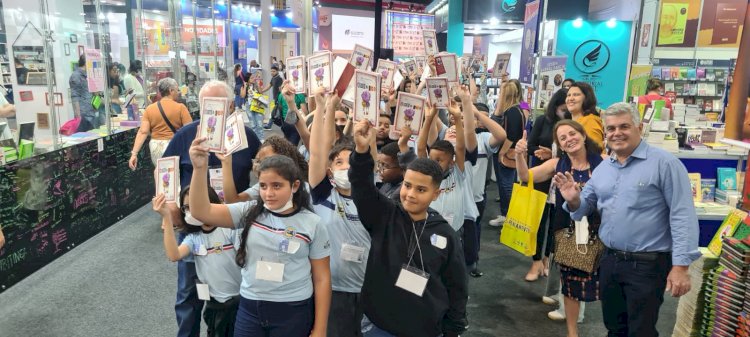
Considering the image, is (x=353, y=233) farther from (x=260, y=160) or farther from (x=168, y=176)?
(x=168, y=176)

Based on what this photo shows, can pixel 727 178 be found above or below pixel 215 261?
above

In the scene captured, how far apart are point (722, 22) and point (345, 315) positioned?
12.7m

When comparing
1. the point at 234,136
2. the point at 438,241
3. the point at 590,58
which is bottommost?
the point at 438,241

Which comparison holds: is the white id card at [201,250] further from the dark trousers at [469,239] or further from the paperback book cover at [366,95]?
the dark trousers at [469,239]

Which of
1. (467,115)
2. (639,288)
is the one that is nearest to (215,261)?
(467,115)

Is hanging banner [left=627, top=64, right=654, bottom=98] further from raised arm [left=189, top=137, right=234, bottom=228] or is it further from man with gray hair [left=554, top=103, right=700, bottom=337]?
raised arm [left=189, top=137, right=234, bottom=228]

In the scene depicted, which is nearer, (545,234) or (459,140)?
(459,140)

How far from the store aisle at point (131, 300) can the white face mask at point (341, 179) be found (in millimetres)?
1772

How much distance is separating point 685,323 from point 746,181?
0.96 metres

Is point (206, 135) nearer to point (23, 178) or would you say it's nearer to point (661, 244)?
point (661, 244)

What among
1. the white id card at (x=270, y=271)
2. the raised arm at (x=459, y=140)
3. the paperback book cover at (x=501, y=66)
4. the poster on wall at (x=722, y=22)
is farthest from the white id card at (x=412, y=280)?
the poster on wall at (x=722, y=22)

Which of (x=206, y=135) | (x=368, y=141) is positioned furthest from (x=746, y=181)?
(x=206, y=135)

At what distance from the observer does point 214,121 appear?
2301 mm

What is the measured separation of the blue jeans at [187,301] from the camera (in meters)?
2.95
